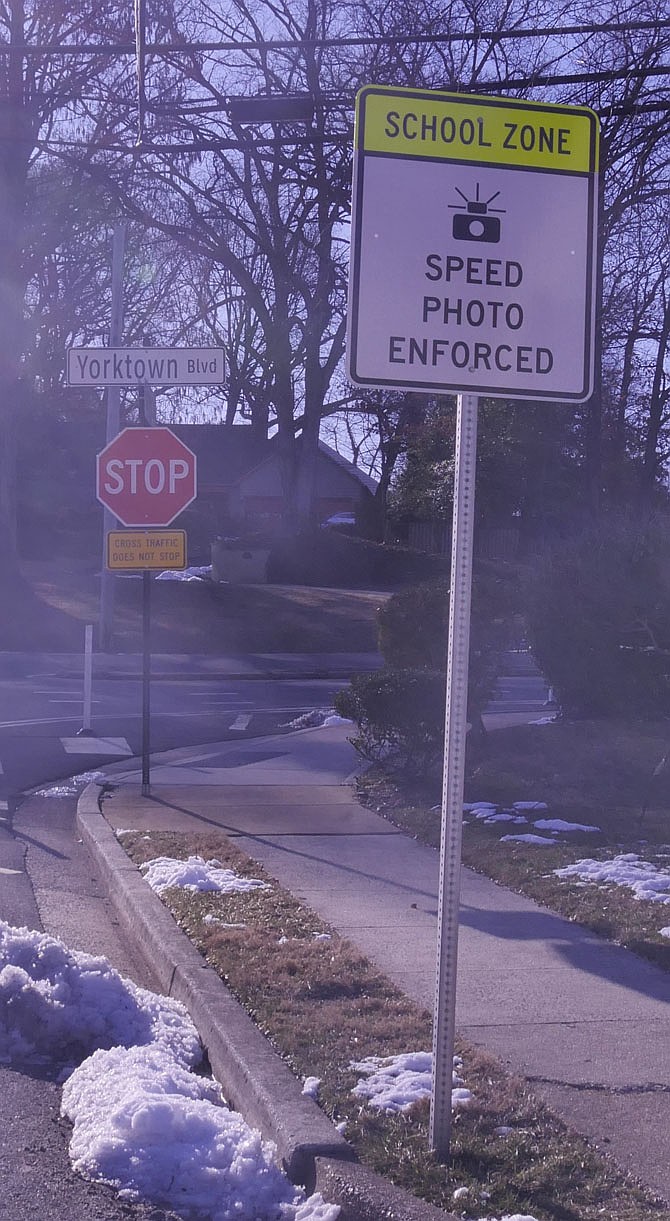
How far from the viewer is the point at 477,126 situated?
426 centimetres

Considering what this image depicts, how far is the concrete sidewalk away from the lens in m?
4.72

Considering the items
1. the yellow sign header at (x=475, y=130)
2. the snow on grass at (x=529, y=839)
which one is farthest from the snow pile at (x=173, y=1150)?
the snow on grass at (x=529, y=839)

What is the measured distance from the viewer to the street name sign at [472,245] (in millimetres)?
4156

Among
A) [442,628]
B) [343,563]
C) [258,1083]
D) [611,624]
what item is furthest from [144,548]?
[343,563]

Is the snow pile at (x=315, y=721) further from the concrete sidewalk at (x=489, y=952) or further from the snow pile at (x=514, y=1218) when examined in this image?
the snow pile at (x=514, y=1218)

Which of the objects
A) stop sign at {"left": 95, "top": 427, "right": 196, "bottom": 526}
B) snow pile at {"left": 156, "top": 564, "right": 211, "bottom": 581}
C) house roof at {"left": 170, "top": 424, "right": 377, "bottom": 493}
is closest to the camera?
stop sign at {"left": 95, "top": 427, "right": 196, "bottom": 526}

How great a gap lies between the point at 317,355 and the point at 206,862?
28369 mm

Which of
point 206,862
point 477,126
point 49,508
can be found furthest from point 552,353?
point 49,508

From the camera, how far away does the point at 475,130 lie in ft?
14.0

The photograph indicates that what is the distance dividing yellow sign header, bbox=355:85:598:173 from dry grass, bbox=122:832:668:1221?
3.09 m

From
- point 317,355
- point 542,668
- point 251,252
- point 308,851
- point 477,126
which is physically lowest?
point 308,851

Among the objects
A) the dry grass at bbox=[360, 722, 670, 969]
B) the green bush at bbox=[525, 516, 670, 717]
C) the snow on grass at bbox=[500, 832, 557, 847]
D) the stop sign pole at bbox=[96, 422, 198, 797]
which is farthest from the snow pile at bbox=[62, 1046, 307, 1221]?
the green bush at bbox=[525, 516, 670, 717]

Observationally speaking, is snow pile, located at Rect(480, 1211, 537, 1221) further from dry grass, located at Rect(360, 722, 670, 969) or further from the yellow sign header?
the yellow sign header

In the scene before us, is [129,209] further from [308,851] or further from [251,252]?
[308,851]
